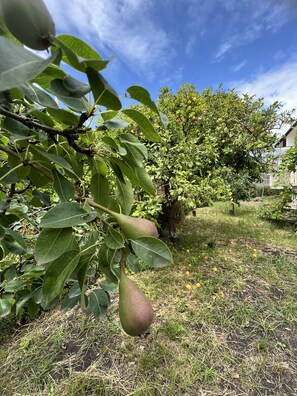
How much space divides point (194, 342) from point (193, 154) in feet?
5.97

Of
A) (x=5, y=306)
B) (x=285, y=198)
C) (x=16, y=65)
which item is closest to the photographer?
(x=16, y=65)

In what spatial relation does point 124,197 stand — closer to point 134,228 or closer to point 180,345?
point 134,228

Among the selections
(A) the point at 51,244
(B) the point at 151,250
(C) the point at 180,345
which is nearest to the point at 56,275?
(A) the point at 51,244

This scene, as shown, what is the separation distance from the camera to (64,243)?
0.37 meters

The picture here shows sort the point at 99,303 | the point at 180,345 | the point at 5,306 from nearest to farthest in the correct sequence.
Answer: the point at 99,303 < the point at 5,306 < the point at 180,345

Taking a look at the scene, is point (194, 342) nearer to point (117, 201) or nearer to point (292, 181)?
point (117, 201)

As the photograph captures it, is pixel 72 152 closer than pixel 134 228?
No

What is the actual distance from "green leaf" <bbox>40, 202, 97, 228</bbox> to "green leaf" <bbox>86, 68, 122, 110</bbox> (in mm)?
162

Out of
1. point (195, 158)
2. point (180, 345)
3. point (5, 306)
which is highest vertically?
point (195, 158)

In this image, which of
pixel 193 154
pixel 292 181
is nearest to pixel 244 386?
pixel 193 154

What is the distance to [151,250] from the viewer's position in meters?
0.35

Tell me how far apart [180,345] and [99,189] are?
1.34 metres

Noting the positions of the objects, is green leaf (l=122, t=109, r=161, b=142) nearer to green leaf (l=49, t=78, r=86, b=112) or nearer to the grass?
green leaf (l=49, t=78, r=86, b=112)

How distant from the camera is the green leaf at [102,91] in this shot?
0.26 m
